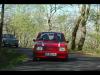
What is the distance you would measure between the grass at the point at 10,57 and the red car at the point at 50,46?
943 millimetres

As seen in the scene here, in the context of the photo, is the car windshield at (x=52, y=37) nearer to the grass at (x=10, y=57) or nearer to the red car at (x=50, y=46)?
the red car at (x=50, y=46)

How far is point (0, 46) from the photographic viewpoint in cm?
901

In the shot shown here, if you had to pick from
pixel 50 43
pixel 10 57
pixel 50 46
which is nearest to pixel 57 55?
pixel 50 46

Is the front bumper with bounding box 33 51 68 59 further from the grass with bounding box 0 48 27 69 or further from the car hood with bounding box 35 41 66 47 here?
the grass with bounding box 0 48 27 69

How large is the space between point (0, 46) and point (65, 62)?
2.59 metres

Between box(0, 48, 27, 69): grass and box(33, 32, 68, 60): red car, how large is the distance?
3.09 feet

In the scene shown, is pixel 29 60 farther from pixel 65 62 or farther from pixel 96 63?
pixel 96 63

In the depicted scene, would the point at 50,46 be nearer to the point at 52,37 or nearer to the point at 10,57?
the point at 52,37

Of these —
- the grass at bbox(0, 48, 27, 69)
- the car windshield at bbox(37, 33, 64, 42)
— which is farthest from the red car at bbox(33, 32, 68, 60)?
the grass at bbox(0, 48, 27, 69)

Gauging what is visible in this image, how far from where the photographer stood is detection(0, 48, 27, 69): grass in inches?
354
